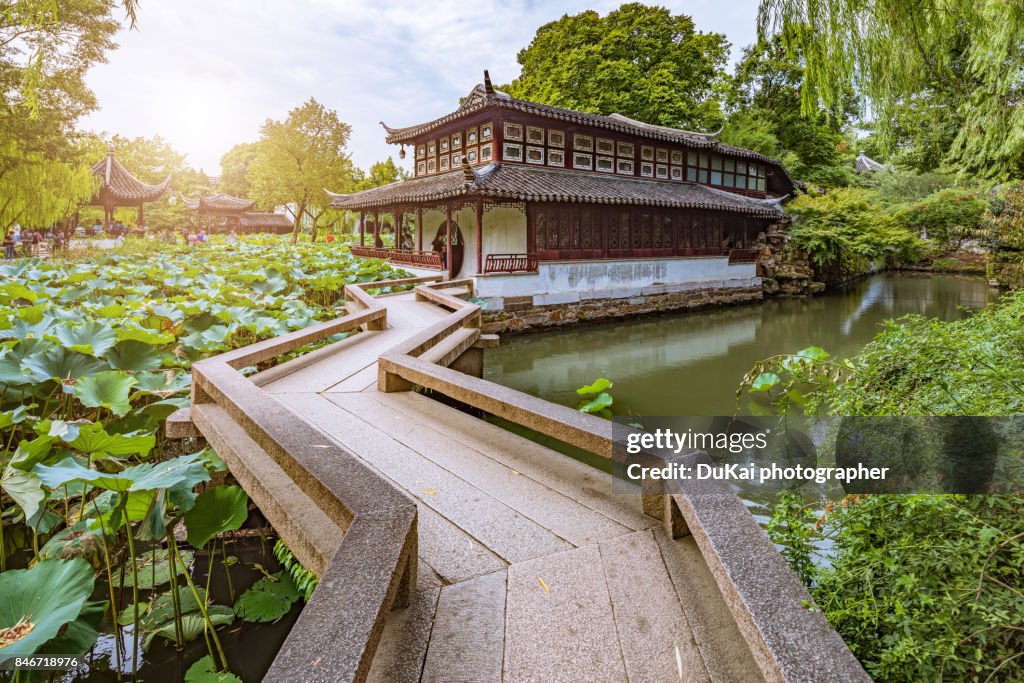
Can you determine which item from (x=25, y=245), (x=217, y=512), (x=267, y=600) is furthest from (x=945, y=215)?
(x=25, y=245)

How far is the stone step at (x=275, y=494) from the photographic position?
2035mm

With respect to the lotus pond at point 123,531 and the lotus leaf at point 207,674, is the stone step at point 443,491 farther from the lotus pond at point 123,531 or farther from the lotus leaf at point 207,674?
the lotus leaf at point 207,674

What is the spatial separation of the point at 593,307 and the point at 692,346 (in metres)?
3.56

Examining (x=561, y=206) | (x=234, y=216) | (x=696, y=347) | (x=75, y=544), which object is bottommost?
(x=696, y=347)

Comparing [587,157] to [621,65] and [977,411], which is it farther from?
[977,411]

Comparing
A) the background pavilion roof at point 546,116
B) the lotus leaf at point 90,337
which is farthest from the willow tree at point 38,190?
the lotus leaf at point 90,337

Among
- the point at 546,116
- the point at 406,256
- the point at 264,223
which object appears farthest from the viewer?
the point at 264,223

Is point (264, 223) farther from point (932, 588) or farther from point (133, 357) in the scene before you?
point (932, 588)

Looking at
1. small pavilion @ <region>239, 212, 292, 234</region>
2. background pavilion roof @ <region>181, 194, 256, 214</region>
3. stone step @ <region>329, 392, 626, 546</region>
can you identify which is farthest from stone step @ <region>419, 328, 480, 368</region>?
small pavilion @ <region>239, 212, 292, 234</region>

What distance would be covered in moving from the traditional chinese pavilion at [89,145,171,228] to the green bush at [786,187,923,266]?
2727 cm

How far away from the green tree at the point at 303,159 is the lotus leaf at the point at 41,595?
91.8 feet

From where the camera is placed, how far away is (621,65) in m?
23.1

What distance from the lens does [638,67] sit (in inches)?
942

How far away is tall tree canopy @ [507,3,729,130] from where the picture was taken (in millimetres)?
23312
